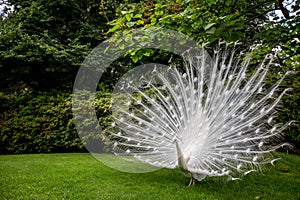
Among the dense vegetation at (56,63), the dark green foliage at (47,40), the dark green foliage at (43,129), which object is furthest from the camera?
the dark green foliage at (47,40)

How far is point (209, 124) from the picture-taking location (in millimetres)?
4395

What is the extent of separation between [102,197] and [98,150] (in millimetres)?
4419

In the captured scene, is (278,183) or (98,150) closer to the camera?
(278,183)

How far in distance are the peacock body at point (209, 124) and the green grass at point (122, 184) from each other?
0.38 m

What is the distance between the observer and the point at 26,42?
11.3 meters

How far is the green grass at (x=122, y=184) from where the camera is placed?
171 inches

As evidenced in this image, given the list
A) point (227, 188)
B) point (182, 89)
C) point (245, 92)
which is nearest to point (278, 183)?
point (227, 188)

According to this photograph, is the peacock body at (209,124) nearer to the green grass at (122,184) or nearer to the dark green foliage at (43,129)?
the green grass at (122,184)

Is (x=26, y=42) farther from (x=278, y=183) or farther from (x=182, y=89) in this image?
(x=278, y=183)

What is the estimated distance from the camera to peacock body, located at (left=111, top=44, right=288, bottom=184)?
4273 millimetres

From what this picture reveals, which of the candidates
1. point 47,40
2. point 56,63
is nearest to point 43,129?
point 56,63

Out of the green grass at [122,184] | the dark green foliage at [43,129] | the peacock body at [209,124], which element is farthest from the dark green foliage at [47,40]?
the peacock body at [209,124]

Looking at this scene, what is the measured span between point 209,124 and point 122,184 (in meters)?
1.68

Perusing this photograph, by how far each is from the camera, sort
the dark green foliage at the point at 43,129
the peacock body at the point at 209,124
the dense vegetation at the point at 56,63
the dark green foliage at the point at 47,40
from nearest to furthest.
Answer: the peacock body at the point at 209,124
the dense vegetation at the point at 56,63
the dark green foliage at the point at 43,129
the dark green foliage at the point at 47,40
